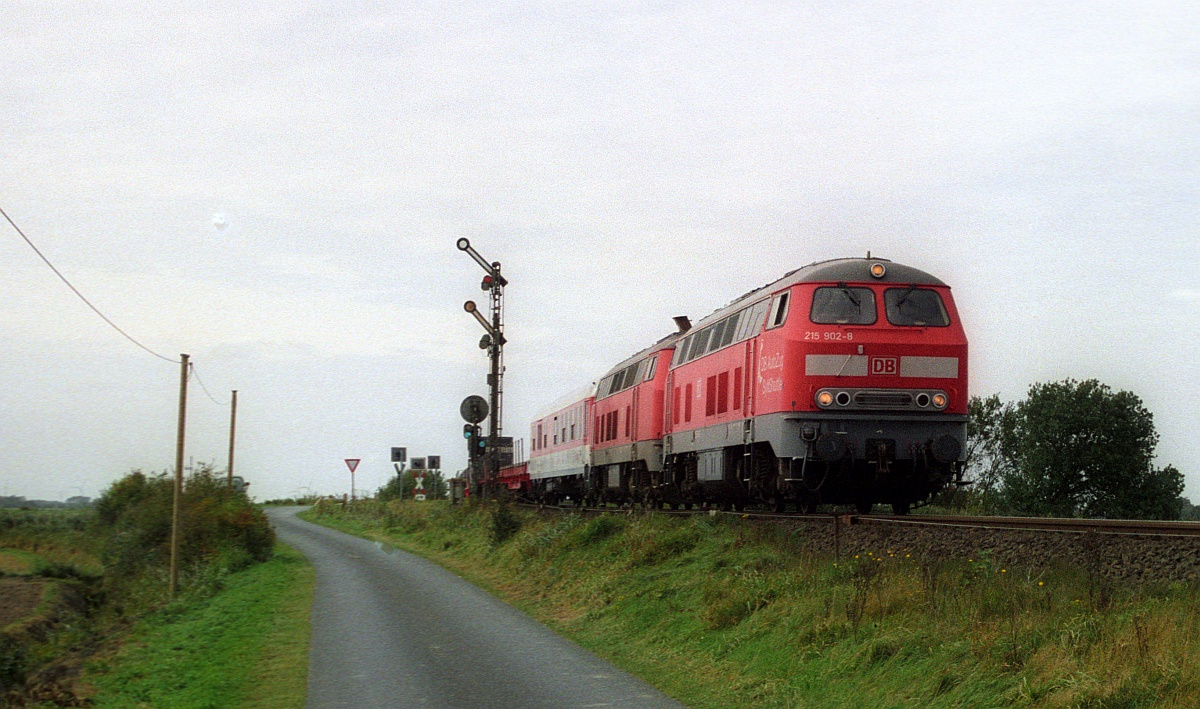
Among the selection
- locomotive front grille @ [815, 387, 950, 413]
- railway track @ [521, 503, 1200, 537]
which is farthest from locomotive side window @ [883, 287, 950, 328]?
railway track @ [521, 503, 1200, 537]

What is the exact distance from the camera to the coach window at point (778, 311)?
18.9m

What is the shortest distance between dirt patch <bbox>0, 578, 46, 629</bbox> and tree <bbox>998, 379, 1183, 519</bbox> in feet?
149

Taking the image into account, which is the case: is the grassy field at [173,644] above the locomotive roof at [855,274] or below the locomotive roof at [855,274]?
below

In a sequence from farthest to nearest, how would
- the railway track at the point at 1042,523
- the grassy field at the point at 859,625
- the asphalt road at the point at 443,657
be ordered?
the asphalt road at the point at 443,657, the railway track at the point at 1042,523, the grassy field at the point at 859,625

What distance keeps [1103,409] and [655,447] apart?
140 feet

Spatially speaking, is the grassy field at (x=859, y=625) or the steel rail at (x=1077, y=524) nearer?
the grassy field at (x=859, y=625)

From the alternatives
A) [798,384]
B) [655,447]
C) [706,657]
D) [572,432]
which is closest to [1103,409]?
[572,432]

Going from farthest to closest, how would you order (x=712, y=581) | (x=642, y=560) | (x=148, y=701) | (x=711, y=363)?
(x=711, y=363) → (x=642, y=560) → (x=712, y=581) → (x=148, y=701)

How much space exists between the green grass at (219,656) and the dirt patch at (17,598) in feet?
70.1

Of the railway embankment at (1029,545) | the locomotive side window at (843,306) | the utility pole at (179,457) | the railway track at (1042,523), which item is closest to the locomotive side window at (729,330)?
the locomotive side window at (843,306)

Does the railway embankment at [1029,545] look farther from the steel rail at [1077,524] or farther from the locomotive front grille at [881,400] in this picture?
the locomotive front grille at [881,400]

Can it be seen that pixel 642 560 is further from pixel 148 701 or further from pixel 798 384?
pixel 148 701

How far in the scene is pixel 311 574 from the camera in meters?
29.9

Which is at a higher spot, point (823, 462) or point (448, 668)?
point (823, 462)
